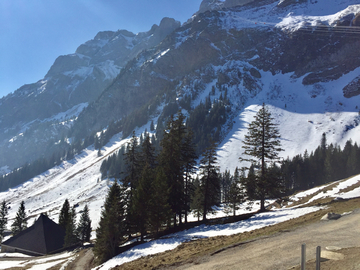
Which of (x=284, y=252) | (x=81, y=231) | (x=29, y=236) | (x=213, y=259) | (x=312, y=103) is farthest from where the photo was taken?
(x=312, y=103)

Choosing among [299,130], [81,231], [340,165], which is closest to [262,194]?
[81,231]

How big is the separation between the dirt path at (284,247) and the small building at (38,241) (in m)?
42.3

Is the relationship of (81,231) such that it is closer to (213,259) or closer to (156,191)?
(156,191)

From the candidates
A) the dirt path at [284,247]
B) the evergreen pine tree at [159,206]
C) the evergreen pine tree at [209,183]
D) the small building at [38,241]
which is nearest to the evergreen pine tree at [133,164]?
the evergreen pine tree at [159,206]

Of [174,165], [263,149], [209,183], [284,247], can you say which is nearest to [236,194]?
[209,183]

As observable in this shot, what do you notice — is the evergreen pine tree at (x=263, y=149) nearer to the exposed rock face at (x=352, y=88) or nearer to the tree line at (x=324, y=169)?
the tree line at (x=324, y=169)

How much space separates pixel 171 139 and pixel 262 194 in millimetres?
12791

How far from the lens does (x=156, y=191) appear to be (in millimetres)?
25141

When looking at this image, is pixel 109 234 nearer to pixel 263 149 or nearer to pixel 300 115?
pixel 263 149

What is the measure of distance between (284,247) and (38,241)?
47534 mm

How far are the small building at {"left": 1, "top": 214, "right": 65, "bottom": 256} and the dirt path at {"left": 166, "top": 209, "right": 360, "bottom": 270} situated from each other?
42285 mm

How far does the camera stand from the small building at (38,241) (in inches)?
1681

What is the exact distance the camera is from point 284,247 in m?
11.6

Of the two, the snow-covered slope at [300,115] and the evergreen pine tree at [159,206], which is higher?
the snow-covered slope at [300,115]
